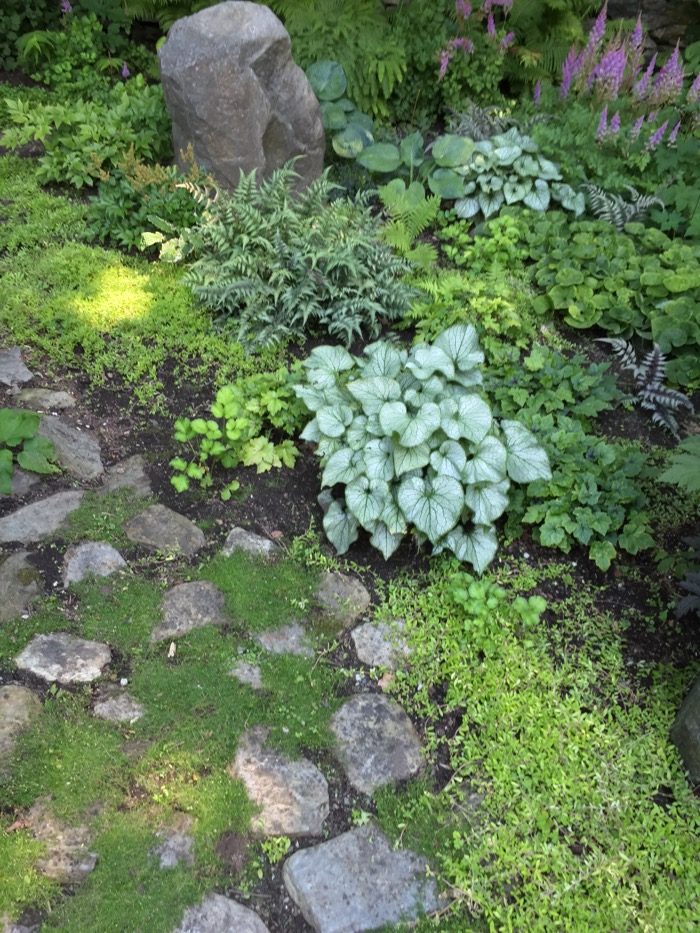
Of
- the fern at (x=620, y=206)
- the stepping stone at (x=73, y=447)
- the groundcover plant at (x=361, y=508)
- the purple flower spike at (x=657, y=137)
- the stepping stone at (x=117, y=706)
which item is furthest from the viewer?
the purple flower spike at (x=657, y=137)

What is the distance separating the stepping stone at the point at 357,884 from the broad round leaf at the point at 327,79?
5250mm

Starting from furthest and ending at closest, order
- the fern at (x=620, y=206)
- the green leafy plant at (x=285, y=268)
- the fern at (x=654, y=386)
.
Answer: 1. the fern at (x=620, y=206)
2. the green leafy plant at (x=285, y=268)
3. the fern at (x=654, y=386)

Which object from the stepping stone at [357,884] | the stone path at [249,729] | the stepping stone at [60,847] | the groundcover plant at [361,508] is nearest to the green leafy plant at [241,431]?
the groundcover plant at [361,508]

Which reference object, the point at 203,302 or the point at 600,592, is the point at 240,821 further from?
the point at 203,302

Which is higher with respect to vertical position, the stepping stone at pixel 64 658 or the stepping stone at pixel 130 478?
the stepping stone at pixel 130 478

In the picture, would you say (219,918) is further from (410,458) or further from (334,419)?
(334,419)

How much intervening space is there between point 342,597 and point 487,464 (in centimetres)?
92

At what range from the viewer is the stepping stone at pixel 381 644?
3.15 metres

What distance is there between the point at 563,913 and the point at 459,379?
7.70 ft

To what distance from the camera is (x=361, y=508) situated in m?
3.40

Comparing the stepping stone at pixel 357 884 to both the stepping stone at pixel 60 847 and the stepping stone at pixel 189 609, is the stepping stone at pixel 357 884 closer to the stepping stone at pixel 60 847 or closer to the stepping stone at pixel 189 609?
the stepping stone at pixel 60 847

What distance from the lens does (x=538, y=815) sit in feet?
8.73

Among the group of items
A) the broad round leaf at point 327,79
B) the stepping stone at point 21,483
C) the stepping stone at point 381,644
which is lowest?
the stepping stone at point 381,644

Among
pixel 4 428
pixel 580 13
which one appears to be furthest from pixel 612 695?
pixel 580 13
